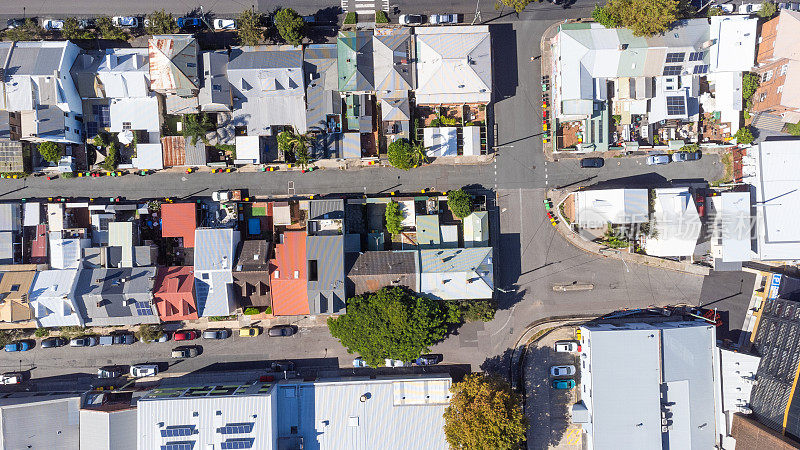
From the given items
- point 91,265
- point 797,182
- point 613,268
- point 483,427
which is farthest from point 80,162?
point 797,182

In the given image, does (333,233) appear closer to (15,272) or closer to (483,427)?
(483,427)

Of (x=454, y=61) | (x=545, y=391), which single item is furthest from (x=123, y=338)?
(x=545, y=391)

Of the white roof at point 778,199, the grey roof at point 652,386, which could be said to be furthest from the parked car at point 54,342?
the white roof at point 778,199

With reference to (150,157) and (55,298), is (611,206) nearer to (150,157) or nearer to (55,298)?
(150,157)

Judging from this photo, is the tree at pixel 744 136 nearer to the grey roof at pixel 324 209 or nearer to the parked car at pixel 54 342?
the grey roof at pixel 324 209

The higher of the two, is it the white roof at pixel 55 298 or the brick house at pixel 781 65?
the brick house at pixel 781 65

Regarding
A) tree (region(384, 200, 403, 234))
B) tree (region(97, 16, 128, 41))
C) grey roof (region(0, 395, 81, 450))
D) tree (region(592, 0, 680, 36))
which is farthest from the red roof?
tree (region(592, 0, 680, 36))
